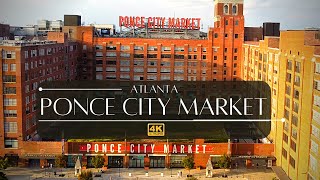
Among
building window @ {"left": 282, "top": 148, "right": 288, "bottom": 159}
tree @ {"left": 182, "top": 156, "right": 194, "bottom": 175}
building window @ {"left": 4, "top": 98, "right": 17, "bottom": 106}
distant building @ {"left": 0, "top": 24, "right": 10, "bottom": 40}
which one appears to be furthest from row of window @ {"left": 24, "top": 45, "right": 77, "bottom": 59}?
building window @ {"left": 282, "top": 148, "right": 288, "bottom": 159}

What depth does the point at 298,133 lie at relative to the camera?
52.0 meters

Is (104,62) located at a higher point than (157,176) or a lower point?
higher

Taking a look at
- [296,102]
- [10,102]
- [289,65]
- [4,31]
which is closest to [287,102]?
[296,102]

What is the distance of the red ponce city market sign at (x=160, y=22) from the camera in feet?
340

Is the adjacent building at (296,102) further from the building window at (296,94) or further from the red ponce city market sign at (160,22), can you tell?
the red ponce city market sign at (160,22)

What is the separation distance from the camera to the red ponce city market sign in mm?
103750

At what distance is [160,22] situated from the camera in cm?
10431

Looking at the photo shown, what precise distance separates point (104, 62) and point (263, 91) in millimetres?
41449

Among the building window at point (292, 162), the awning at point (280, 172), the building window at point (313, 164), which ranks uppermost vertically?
the building window at point (313, 164)

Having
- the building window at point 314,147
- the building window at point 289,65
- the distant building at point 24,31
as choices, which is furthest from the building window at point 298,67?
the distant building at point 24,31

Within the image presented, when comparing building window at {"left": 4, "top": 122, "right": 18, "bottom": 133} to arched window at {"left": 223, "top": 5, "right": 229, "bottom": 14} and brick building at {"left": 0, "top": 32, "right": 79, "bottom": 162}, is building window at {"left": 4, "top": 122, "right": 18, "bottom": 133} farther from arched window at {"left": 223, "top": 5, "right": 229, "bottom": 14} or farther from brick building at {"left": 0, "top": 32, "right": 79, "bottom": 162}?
arched window at {"left": 223, "top": 5, "right": 229, "bottom": 14}

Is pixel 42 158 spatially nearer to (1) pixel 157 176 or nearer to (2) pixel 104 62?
(1) pixel 157 176

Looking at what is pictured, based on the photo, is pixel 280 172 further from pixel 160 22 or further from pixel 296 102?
pixel 160 22

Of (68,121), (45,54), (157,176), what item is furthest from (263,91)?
(45,54)
